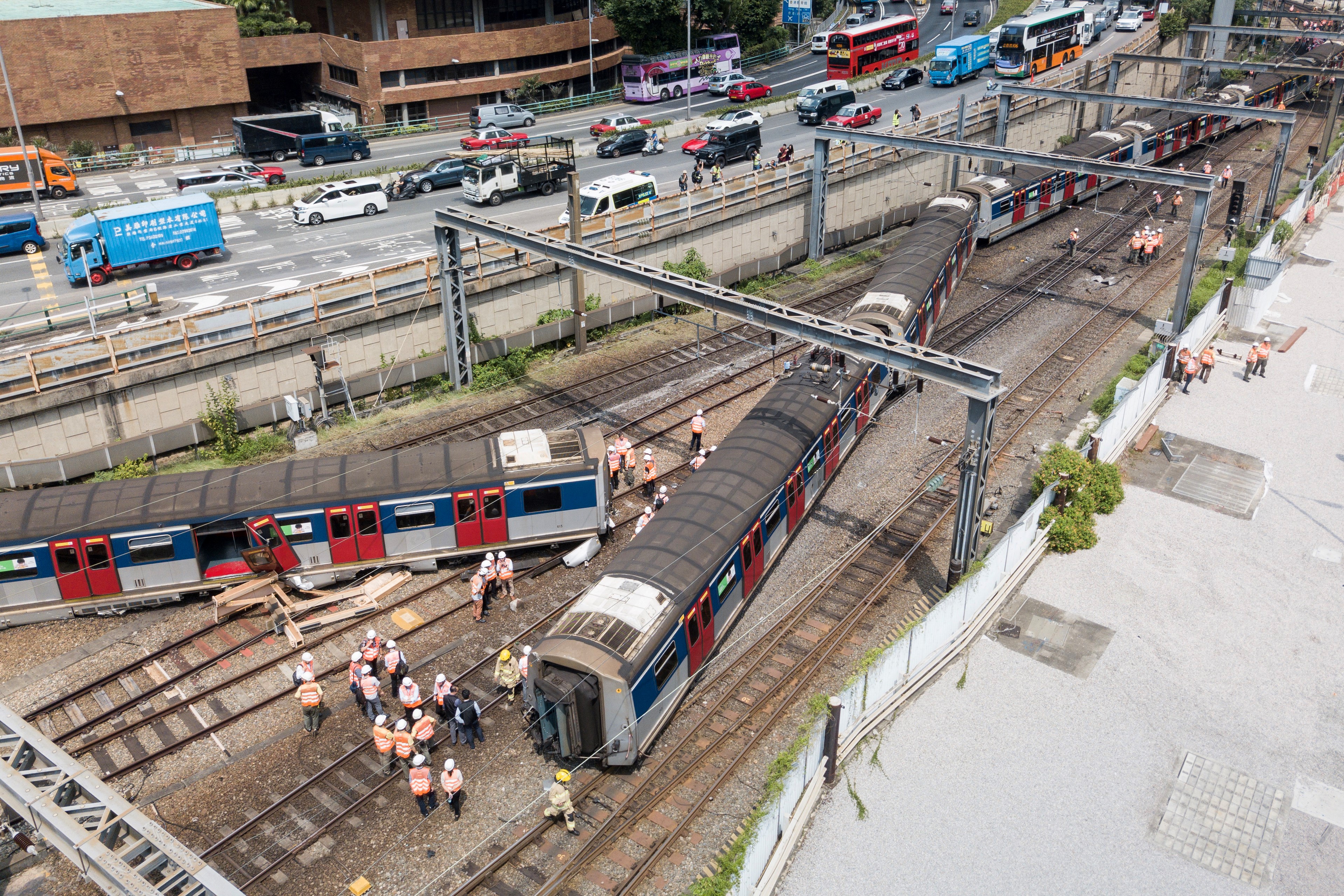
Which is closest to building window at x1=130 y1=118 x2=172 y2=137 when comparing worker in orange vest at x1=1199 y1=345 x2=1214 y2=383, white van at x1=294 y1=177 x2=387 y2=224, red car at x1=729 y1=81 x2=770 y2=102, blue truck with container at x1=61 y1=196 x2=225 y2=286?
white van at x1=294 y1=177 x2=387 y2=224

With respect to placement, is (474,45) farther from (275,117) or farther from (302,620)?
(302,620)

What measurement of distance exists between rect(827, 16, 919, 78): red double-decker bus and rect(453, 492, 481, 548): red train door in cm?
6137

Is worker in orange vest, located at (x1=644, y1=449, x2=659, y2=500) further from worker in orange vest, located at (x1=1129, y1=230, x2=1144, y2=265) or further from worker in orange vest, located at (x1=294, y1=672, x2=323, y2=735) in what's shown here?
worker in orange vest, located at (x1=1129, y1=230, x2=1144, y2=265)

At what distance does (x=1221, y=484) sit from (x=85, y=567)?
93.3 ft

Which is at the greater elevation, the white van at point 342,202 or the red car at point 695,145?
the red car at point 695,145

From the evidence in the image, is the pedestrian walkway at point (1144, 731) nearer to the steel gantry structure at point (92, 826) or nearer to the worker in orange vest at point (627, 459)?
the steel gantry structure at point (92, 826)

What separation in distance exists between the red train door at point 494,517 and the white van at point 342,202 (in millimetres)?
28431

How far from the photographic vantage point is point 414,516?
939 inches

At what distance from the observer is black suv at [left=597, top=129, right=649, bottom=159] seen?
5728cm

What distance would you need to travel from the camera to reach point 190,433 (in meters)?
29.6

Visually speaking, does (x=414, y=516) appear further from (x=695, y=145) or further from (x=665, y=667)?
(x=695, y=145)

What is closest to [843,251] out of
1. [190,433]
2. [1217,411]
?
[1217,411]

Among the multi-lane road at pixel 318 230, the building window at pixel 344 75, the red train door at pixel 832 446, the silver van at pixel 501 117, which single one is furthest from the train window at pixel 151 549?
the building window at pixel 344 75

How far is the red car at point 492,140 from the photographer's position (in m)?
58.8
